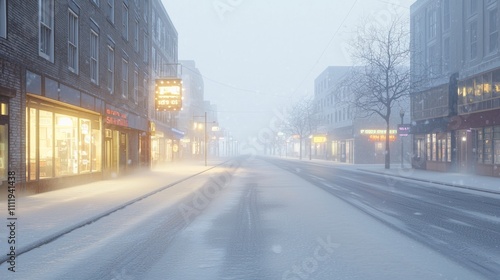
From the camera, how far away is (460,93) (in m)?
29.5

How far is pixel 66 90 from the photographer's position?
1652 cm

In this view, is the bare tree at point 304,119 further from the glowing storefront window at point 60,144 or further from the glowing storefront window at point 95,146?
the glowing storefront window at point 60,144

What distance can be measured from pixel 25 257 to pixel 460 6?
31.6 meters

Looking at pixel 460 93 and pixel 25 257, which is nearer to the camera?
pixel 25 257

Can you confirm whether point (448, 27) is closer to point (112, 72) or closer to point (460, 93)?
point (460, 93)

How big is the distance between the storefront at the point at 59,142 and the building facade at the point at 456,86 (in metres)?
22.6

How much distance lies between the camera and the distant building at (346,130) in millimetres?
50688

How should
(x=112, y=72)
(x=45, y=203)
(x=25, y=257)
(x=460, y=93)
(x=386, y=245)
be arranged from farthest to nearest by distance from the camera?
(x=460, y=93) < (x=112, y=72) < (x=45, y=203) < (x=386, y=245) < (x=25, y=257)

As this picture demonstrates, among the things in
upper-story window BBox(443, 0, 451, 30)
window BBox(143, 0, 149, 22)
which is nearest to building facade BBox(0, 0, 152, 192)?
window BBox(143, 0, 149, 22)

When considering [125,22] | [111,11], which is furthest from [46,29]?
[125,22]

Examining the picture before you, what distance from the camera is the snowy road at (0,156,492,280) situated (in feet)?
18.4

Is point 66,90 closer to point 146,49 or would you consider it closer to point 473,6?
point 146,49

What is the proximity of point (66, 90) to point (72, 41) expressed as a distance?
8.07 feet

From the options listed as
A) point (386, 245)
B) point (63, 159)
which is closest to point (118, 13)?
point (63, 159)
